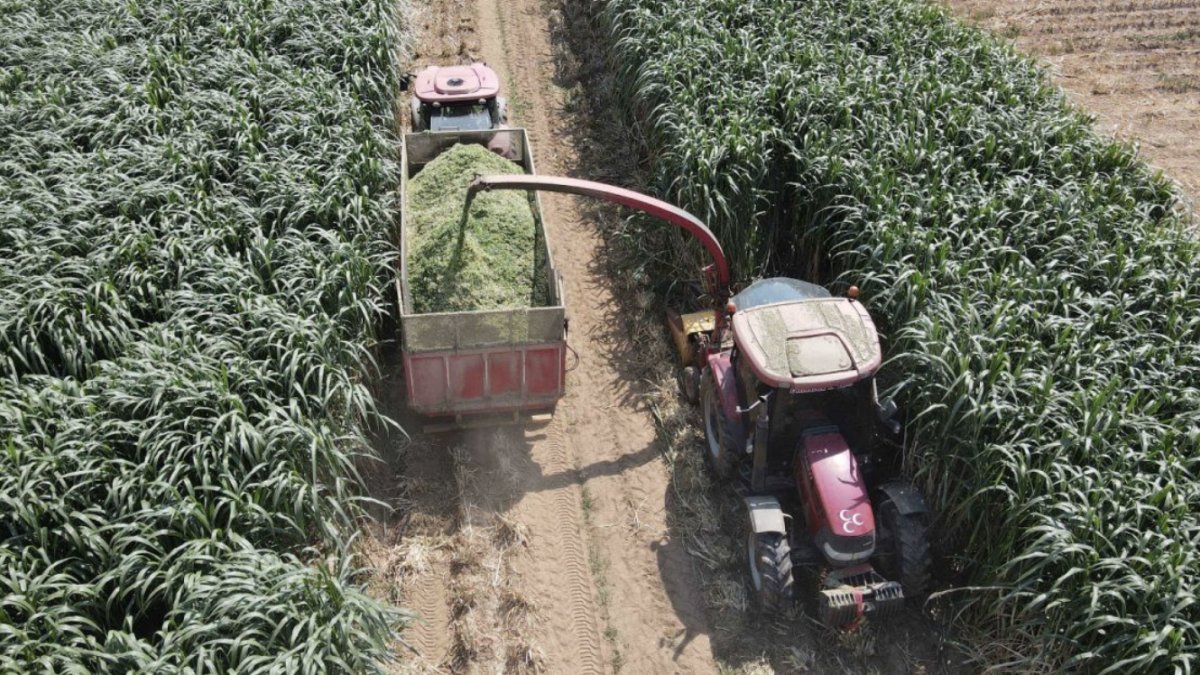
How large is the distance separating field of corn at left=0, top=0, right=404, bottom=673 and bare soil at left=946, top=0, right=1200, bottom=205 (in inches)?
421

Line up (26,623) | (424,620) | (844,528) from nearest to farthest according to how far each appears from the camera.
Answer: (26,623) → (844,528) → (424,620)

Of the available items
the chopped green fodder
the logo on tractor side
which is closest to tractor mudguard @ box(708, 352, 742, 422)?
the logo on tractor side

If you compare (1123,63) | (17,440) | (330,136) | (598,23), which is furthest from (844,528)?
(1123,63)

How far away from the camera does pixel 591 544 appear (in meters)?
8.09

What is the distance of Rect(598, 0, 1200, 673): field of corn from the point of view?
20.2 ft

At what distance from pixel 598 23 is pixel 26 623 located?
41.9 ft

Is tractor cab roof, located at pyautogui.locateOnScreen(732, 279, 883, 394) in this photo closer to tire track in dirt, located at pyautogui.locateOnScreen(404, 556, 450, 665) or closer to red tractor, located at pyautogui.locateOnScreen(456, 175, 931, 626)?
red tractor, located at pyautogui.locateOnScreen(456, 175, 931, 626)

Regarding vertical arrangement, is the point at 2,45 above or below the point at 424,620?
above

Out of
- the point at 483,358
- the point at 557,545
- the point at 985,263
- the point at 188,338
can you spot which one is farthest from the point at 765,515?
the point at 188,338

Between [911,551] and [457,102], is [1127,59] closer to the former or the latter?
[457,102]

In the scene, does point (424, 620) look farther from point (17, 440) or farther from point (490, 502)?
point (17, 440)

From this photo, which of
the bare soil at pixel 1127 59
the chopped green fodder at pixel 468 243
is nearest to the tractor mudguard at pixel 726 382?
the chopped green fodder at pixel 468 243

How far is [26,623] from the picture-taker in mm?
5387

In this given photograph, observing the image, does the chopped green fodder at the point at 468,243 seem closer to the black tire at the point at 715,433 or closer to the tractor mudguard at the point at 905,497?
the black tire at the point at 715,433
